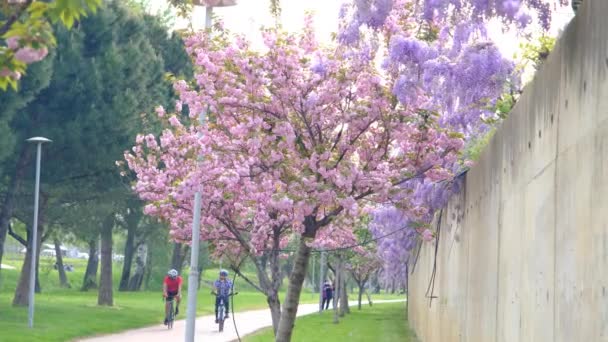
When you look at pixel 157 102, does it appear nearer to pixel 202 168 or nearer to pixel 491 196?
pixel 202 168

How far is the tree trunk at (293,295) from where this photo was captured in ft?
49.3

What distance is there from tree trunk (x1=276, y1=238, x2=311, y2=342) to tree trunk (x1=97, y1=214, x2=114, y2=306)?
1116 inches

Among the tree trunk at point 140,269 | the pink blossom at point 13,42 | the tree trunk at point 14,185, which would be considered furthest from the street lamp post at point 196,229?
the tree trunk at point 140,269

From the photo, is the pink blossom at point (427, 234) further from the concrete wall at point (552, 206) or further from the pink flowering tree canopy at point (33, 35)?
the pink flowering tree canopy at point (33, 35)

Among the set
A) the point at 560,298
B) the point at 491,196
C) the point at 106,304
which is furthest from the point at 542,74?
the point at 106,304

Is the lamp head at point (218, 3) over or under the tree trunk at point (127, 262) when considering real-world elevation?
over

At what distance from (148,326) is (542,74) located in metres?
26.3

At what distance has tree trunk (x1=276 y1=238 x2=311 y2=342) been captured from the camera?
49.3 feet

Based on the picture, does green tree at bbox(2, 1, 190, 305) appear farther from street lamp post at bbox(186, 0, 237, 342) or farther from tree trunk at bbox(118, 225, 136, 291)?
tree trunk at bbox(118, 225, 136, 291)

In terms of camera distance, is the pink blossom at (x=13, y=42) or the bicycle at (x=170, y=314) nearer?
the pink blossom at (x=13, y=42)

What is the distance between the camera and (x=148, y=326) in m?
32.6

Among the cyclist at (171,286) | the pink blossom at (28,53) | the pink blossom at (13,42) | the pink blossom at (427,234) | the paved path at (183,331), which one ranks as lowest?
the paved path at (183,331)

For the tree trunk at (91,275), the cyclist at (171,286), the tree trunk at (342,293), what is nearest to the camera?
the cyclist at (171,286)

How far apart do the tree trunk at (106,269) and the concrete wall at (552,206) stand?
32875 mm
